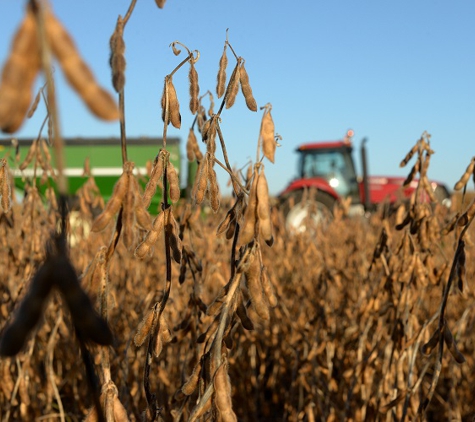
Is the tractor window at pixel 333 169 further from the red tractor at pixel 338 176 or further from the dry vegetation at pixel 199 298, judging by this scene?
the dry vegetation at pixel 199 298

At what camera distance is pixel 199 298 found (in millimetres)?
1547

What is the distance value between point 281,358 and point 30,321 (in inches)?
107

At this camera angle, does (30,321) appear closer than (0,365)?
Yes

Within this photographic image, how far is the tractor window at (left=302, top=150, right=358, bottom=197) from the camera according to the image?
1257 cm

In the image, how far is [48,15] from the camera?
1.47 feet

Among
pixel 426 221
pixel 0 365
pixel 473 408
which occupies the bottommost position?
pixel 473 408

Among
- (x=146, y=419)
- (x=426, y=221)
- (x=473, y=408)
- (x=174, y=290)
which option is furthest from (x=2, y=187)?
(x=473, y=408)

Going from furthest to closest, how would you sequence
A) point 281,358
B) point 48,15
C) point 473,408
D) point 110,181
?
point 110,181 → point 281,358 → point 473,408 → point 48,15

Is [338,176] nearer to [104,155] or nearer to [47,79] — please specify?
[104,155]

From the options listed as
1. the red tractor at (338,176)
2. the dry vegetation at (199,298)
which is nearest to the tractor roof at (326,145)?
the red tractor at (338,176)

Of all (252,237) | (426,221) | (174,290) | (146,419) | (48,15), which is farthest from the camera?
(174,290)

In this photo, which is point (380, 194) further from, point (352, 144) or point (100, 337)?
point (100, 337)

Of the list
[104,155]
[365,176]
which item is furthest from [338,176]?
[104,155]

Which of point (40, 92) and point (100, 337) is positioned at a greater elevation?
point (40, 92)
